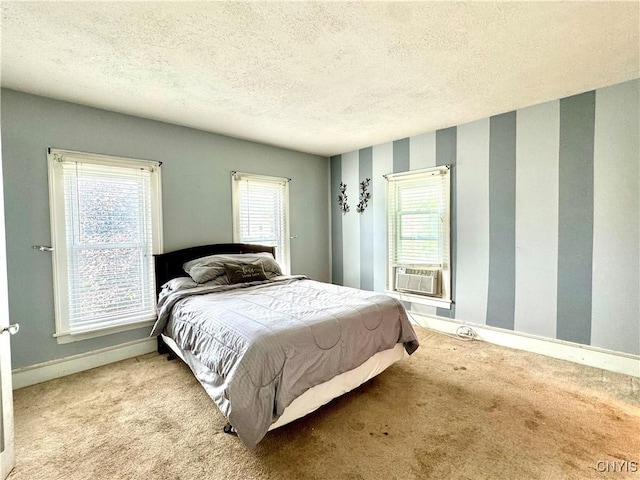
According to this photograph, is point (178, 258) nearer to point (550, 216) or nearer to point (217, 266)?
point (217, 266)

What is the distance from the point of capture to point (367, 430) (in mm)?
1889

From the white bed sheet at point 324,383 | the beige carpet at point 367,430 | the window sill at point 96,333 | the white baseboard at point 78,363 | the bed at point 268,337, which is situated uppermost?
the bed at point 268,337

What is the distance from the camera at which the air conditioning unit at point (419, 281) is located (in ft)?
12.3

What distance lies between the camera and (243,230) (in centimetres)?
395

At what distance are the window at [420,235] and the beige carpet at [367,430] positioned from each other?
128cm

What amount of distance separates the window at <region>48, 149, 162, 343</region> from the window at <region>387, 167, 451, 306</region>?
9.77 feet

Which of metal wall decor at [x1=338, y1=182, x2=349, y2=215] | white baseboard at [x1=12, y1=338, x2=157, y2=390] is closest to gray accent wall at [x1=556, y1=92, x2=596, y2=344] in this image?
metal wall decor at [x1=338, y1=182, x2=349, y2=215]

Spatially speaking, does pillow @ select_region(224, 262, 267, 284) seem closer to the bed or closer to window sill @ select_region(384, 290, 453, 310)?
the bed

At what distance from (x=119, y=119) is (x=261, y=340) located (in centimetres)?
277

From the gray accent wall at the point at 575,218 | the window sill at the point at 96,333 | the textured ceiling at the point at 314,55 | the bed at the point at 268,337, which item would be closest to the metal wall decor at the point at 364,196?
the textured ceiling at the point at 314,55

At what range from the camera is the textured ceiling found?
1.64m

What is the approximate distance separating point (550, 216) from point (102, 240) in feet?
14.4

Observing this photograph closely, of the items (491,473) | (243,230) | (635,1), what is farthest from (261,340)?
(635,1)

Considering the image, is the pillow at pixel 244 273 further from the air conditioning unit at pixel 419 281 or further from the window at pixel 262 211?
the air conditioning unit at pixel 419 281
